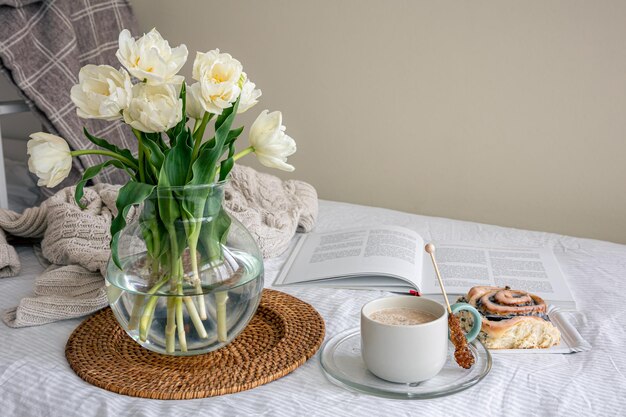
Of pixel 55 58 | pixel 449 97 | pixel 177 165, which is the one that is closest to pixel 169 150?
pixel 177 165

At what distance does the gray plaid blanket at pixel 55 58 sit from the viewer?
1.66m

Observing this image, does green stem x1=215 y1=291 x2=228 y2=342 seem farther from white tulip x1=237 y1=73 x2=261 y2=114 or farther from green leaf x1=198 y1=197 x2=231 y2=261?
white tulip x1=237 y1=73 x2=261 y2=114

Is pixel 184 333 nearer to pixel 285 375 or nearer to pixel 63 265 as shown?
pixel 285 375

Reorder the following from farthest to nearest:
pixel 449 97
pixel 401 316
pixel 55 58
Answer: pixel 449 97 → pixel 55 58 → pixel 401 316

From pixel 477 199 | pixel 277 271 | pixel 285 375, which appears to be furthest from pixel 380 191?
pixel 285 375

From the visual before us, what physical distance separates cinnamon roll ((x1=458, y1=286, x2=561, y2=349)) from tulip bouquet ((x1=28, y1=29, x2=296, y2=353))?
1.12 feet

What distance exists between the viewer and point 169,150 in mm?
780

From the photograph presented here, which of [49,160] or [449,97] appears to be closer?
[49,160]

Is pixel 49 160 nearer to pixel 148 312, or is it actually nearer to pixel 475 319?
pixel 148 312

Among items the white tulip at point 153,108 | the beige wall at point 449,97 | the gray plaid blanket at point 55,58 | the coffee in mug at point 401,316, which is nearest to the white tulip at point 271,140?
the white tulip at point 153,108

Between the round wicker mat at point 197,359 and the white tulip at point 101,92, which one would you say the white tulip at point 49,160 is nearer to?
the white tulip at point 101,92

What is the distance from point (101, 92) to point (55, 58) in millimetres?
1120

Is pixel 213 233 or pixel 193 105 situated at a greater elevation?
pixel 193 105

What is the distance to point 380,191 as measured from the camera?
215 centimetres
